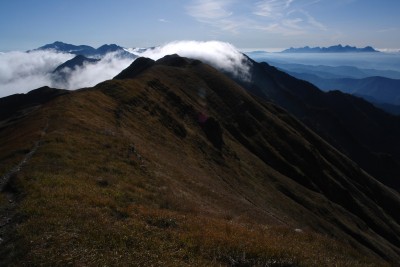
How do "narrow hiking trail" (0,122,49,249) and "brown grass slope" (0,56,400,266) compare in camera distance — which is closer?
"brown grass slope" (0,56,400,266)

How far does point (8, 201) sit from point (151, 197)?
10.6 meters

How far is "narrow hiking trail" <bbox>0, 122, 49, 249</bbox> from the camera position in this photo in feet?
60.2

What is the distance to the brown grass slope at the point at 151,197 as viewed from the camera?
16.7 metres

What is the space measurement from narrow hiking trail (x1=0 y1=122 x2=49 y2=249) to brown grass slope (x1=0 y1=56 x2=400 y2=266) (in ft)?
0.81

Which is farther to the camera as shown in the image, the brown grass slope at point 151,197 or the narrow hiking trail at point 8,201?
the narrow hiking trail at point 8,201

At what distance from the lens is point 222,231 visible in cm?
2025

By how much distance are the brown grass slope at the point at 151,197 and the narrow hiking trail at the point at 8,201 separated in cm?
25

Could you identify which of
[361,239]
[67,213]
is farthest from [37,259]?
[361,239]

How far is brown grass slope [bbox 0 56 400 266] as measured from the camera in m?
16.7

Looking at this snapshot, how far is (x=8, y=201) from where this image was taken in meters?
23.1

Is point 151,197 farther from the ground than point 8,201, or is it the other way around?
point 8,201

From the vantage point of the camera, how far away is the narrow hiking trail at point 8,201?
723 inches

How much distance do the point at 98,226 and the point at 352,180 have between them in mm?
149760

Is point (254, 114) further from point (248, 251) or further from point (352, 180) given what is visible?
point (248, 251)
